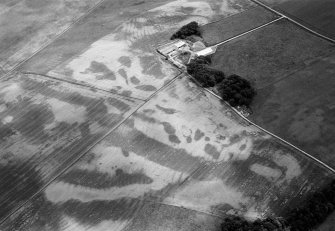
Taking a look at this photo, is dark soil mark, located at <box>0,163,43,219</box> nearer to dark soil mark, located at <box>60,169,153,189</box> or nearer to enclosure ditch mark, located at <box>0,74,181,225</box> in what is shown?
enclosure ditch mark, located at <box>0,74,181,225</box>

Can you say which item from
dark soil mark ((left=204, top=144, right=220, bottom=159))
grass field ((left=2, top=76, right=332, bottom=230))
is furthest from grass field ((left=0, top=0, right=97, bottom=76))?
dark soil mark ((left=204, top=144, right=220, bottom=159))

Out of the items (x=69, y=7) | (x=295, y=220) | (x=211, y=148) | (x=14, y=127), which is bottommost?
(x=295, y=220)

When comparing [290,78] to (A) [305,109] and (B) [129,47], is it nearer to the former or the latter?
(A) [305,109]

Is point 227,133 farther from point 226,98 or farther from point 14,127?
point 14,127

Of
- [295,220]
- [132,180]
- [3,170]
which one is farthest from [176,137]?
[3,170]

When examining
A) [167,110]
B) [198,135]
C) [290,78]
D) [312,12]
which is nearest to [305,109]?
[290,78]

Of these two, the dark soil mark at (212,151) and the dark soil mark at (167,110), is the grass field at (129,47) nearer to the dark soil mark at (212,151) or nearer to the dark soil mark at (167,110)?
the dark soil mark at (167,110)

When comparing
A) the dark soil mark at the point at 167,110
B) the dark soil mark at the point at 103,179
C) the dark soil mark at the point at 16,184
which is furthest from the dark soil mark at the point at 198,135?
the dark soil mark at the point at 16,184
